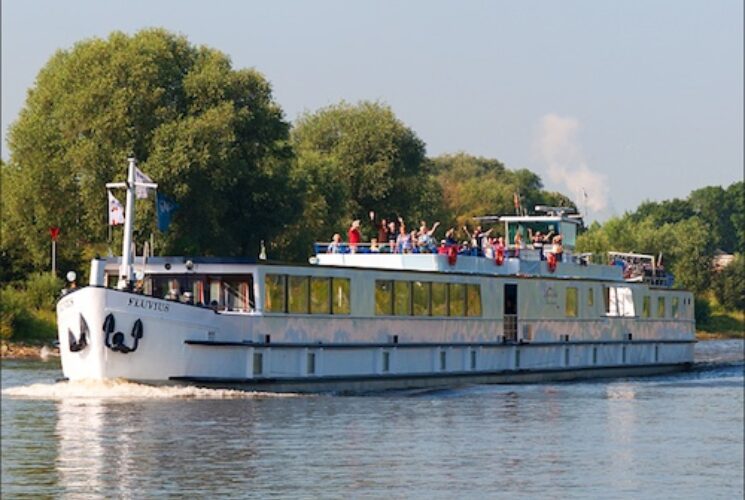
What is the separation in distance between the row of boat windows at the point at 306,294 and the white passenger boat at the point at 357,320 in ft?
0.13

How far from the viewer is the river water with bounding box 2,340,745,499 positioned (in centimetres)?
2962

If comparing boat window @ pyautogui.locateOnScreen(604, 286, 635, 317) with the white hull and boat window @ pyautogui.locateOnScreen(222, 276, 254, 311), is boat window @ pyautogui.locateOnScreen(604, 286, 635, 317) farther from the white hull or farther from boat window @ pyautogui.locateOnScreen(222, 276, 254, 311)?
boat window @ pyautogui.locateOnScreen(222, 276, 254, 311)

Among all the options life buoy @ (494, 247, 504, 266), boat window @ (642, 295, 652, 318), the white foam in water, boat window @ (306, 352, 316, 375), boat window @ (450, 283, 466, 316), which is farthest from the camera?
boat window @ (642, 295, 652, 318)

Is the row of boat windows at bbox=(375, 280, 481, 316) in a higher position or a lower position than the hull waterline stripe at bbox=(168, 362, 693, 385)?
higher

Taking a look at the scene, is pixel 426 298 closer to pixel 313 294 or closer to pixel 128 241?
pixel 313 294

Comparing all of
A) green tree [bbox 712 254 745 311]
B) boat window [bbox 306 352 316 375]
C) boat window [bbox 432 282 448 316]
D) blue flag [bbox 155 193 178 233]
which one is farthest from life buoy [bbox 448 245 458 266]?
green tree [bbox 712 254 745 311]

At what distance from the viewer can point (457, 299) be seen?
5222cm

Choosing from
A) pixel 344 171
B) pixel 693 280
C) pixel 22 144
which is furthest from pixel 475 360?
pixel 693 280

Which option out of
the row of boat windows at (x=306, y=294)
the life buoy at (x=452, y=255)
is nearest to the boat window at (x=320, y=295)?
the row of boat windows at (x=306, y=294)

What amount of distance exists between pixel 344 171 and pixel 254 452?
6740 centimetres

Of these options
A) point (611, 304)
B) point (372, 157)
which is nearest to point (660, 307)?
point (611, 304)

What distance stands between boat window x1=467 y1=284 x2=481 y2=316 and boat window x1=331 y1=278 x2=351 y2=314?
586 centimetres

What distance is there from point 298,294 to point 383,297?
356 centimetres

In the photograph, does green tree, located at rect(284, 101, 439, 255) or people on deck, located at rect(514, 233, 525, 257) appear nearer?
people on deck, located at rect(514, 233, 525, 257)
